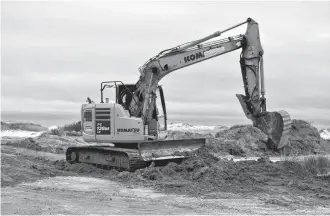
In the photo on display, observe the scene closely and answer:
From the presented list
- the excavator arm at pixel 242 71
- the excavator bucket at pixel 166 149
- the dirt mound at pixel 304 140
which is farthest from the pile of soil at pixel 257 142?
the excavator arm at pixel 242 71

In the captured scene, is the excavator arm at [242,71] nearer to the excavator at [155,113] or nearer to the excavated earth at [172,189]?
the excavator at [155,113]

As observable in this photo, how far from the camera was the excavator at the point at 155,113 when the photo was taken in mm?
13625

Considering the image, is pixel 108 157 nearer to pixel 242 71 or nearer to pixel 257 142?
pixel 242 71

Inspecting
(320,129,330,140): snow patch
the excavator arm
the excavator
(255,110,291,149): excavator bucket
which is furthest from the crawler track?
(320,129,330,140): snow patch

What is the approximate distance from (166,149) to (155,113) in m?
1.60

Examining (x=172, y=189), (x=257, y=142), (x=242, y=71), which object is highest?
(x=242, y=71)

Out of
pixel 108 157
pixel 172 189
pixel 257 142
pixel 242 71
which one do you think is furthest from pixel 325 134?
pixel 172 189

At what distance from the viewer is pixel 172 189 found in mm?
10602

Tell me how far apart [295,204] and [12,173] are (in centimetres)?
713

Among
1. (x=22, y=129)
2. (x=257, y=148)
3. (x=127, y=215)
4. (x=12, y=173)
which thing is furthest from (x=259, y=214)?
(x=22, y=129)

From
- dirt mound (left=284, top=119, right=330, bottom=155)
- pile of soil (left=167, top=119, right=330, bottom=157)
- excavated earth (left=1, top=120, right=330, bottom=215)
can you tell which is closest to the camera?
excavated earth (left=1, top=120, right=330, bottom=215)

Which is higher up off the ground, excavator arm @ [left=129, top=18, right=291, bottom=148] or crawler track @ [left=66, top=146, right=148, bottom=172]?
excavator arm @ [left=129, top=18, right=291, bottom=148]

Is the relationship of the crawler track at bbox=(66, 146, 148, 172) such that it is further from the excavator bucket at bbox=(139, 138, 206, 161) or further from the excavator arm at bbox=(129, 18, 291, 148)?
the excavator arm at bbox=(129, 18, 291, 148)

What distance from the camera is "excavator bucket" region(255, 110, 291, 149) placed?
13477 millimetres
